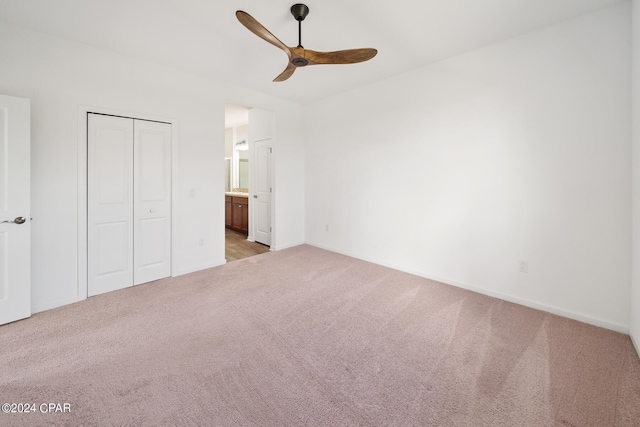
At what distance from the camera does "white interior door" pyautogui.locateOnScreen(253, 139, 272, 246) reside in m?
5.19

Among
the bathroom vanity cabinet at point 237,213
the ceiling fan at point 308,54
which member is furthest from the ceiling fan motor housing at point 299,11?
the bathroom vanity cabinet at point 237,213

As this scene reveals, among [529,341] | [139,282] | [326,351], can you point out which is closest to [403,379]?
[326,351]

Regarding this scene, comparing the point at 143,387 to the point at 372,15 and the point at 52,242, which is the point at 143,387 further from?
the point at 372,15

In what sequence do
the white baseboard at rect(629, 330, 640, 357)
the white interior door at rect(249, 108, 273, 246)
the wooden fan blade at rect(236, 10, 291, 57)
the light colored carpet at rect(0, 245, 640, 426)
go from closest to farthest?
the light colored carpet at rect(0, 245, 640, 426) < the wooden fan blade at rect(236, 10, 291, 57) < the white baseboard at rect(629, 330, 640, 357) < the white interior door at rect(249, 108, 273, 246)

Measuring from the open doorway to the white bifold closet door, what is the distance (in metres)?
1.26

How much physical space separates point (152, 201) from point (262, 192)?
2259mm

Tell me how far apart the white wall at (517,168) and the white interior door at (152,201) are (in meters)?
2.85

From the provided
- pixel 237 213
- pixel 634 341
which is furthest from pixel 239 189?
pixel 634 341

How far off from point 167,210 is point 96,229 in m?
0.75

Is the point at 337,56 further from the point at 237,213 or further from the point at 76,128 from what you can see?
the point at 237,213

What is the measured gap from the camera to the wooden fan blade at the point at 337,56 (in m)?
2.22

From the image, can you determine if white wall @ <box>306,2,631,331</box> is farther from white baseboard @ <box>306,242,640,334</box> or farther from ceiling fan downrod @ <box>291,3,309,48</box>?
ceiling fan downrod @ <box>291,3,309,48</box>

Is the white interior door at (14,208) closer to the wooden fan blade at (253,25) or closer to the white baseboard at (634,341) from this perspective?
the wooden fan blade at (253,25)

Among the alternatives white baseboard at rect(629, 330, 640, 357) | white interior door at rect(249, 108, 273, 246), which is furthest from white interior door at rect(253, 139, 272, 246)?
white baseboard at rect(629, 330, 640, 357)
